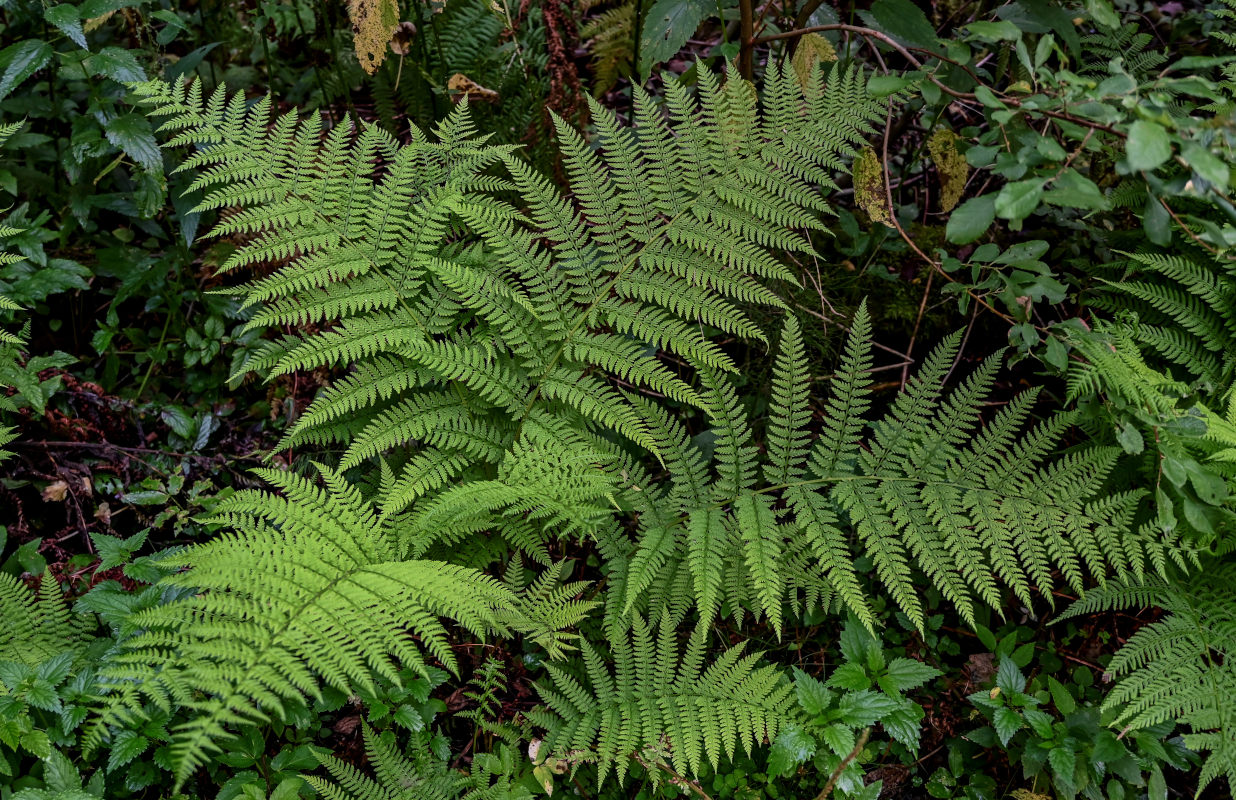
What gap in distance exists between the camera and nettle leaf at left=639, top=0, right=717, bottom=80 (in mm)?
3025

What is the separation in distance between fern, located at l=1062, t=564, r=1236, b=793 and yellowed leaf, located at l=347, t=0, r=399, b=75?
2.94m

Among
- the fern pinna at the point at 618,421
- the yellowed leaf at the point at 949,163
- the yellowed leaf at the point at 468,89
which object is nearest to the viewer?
the fern pinna at the point at 618,421

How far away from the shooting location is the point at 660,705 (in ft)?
8.48

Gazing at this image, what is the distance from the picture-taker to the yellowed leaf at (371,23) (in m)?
2.99

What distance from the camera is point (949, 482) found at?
2730 mm

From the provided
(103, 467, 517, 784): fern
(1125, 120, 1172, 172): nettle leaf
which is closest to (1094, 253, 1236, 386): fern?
(1125, 120, 1172, 172): nettle leaf

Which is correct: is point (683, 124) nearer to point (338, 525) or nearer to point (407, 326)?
point (407, 326)

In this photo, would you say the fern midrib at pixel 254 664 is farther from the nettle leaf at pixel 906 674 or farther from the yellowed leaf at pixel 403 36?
the yellowed leaf at pixel 403 36

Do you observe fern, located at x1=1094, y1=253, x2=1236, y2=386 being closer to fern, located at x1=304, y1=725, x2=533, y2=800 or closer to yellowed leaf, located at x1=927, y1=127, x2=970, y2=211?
yellowed leaf, located at x1=927, y1=127, x2=970, y2=211

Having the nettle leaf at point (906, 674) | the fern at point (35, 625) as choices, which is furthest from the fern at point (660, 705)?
the fern at point (35, 625)

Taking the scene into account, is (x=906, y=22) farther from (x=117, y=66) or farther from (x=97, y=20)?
(x=97, y=20)

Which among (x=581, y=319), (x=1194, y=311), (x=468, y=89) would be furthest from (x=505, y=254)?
(x=1194, y=311)

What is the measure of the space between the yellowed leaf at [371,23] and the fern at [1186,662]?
2937 mm

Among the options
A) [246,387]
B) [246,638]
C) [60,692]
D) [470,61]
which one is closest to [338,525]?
[246,638]
